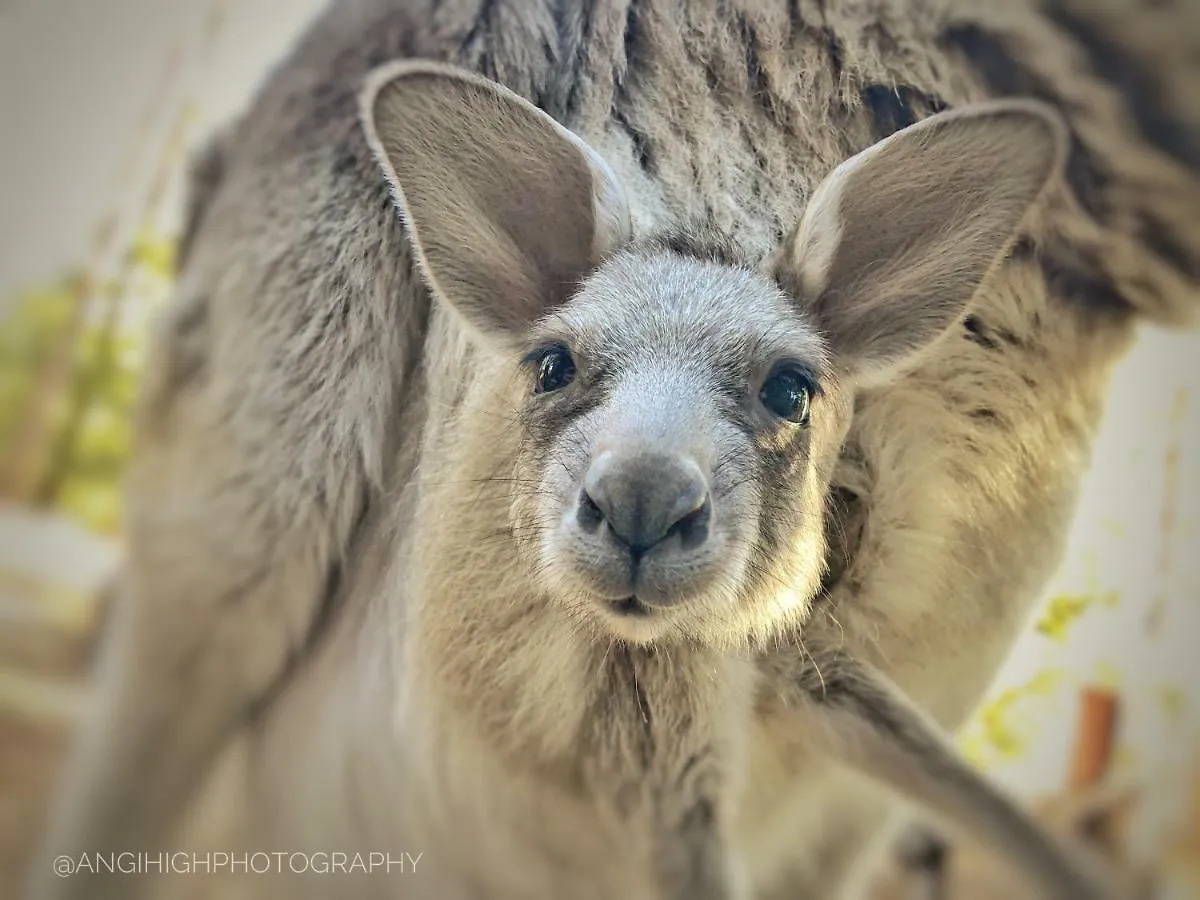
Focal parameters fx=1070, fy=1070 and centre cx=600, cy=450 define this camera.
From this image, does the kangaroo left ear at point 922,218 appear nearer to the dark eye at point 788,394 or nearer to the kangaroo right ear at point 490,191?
the dark eye at point 788,394

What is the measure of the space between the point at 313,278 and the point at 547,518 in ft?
1.27

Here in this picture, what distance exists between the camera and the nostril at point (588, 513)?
79 centimetres

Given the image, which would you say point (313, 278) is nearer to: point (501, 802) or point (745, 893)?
point (501, 802)

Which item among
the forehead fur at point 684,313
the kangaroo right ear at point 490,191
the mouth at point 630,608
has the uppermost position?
the kangaroo right ear at point 490,191

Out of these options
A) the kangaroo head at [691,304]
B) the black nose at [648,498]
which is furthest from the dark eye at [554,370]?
the black nose at [648,498]

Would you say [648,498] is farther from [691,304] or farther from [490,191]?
[490,191]

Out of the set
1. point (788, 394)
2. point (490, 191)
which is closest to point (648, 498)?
point (788, 394)

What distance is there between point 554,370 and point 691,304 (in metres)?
0.13

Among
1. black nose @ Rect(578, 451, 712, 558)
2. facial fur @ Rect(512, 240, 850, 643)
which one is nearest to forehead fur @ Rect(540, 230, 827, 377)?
facial fur @ Rect(512, 240, 850, 643)

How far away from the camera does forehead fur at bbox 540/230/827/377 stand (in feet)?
2.85

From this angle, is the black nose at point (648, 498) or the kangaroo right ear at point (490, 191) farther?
the kangaroo right ear at point (490, 191)

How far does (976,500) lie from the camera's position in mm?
1013

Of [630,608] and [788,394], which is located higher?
[788,394]

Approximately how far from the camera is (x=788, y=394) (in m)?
0.88
